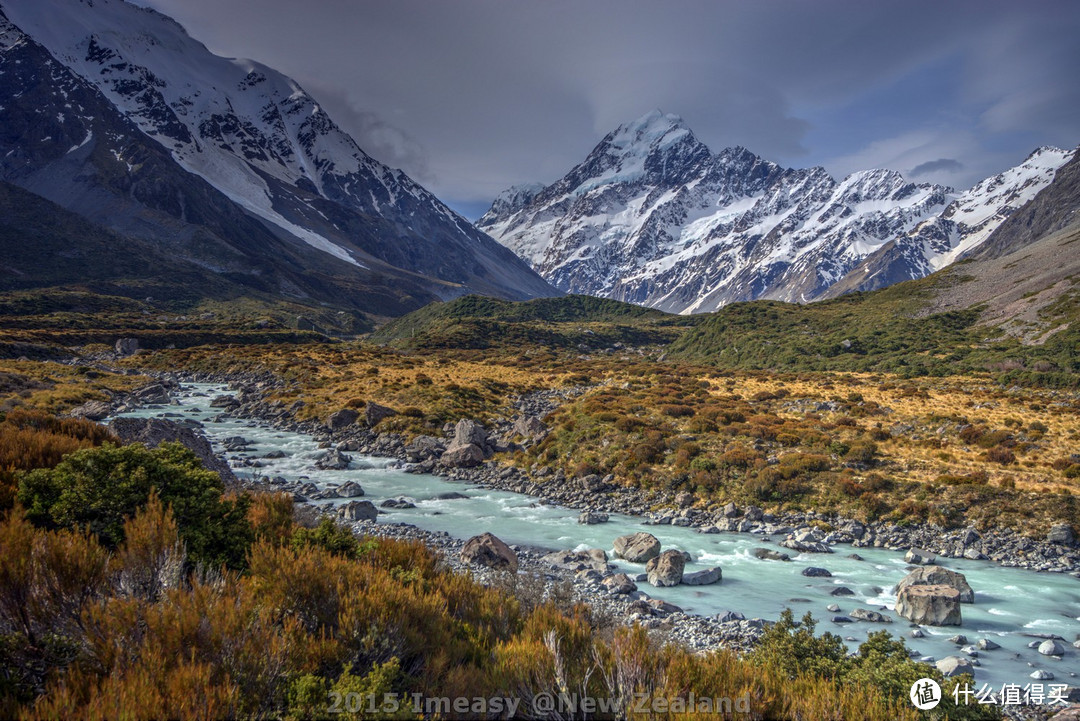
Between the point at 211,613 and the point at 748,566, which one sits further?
the point at 748,566

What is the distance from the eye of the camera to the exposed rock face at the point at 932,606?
11.8 m

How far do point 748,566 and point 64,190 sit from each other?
742 feet

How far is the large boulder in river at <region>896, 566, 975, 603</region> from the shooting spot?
12.9 m

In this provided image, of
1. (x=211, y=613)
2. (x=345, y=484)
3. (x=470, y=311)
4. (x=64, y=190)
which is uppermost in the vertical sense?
(x=64, y=190)

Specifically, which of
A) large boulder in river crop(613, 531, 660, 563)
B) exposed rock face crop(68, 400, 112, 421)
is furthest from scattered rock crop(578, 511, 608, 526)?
exposed rock face crop(68, 400, 112, 421)

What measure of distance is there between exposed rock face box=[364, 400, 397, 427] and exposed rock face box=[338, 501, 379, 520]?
45.6ft

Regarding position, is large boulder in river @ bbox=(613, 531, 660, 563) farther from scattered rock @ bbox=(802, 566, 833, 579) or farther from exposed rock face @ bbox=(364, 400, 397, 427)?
exposed rock face @ bbox=(364, 400, 397, 427)

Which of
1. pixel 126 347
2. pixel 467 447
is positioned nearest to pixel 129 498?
pixel 467 447

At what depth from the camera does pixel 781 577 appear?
14688 mm

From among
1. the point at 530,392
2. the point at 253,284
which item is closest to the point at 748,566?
the point at 530,392

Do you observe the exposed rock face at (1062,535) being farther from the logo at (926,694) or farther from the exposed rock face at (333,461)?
the exposed rock face at (333,461)

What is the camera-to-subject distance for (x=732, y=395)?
37.2 m

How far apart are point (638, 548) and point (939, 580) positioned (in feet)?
25.1

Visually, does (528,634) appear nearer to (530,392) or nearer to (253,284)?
(530,392)
